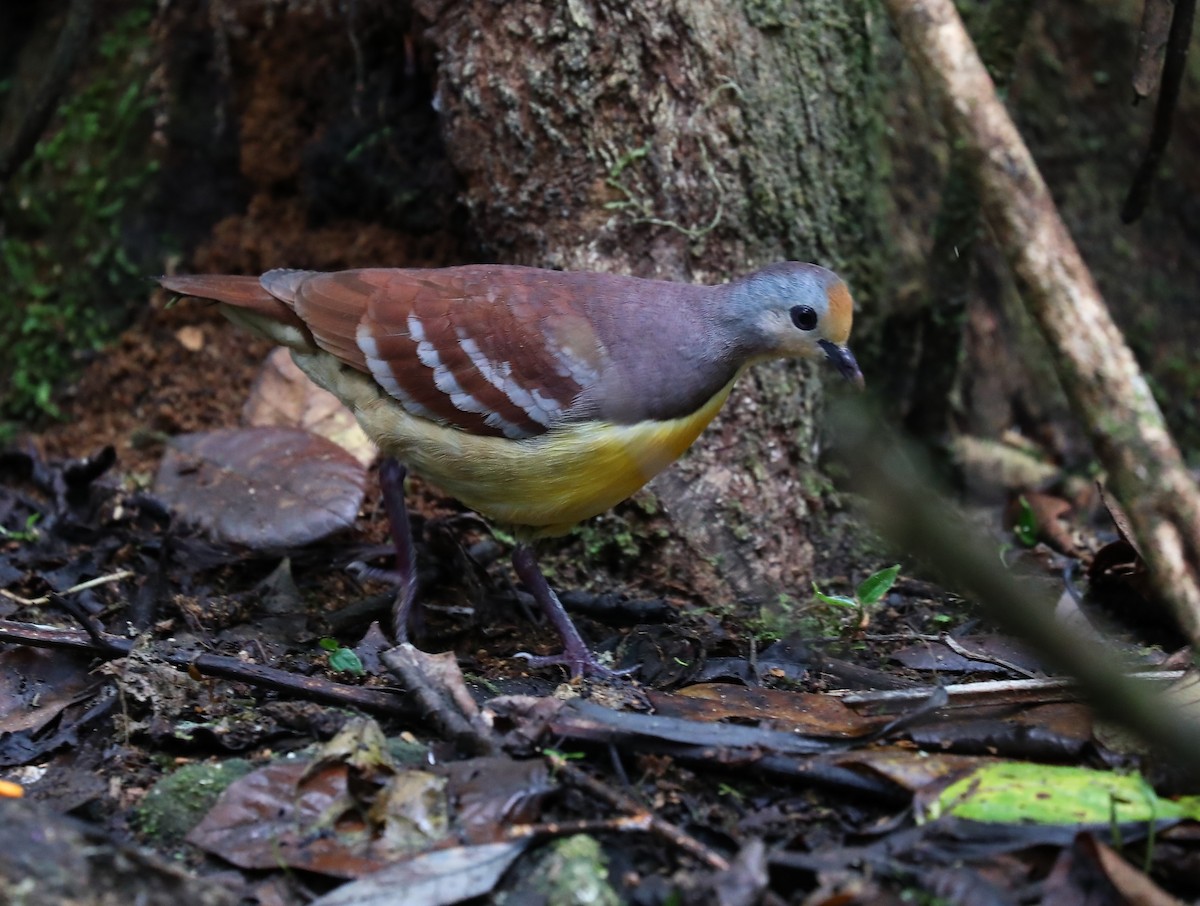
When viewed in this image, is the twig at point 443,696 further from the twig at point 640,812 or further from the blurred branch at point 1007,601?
the blurred branch at point 1007,601

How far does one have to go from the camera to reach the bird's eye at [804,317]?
438 cm

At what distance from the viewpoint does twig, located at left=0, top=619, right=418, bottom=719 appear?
341 cm

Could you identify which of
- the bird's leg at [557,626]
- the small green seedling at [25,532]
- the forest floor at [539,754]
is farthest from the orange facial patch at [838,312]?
the small green seedling at [25,532]

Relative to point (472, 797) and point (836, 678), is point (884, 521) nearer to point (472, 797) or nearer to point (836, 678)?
point (472, 797)

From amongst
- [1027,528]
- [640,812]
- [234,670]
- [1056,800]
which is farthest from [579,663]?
[1027,528]

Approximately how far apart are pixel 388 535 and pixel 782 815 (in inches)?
107

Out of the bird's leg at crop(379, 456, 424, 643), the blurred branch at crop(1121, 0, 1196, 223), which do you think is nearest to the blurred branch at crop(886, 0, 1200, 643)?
the blurred branch at crop(1121, 0, 1196, 223)

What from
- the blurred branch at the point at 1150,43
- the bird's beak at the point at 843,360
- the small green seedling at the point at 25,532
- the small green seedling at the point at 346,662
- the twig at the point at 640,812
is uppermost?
the blurred branch at the point at 1150,43

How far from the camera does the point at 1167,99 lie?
15.8 feet

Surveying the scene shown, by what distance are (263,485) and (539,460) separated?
1420 millimetres

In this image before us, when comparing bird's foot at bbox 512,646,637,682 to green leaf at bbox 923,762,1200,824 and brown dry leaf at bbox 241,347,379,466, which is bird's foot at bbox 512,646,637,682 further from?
brown dry leaf at bbox 241,347,379,466

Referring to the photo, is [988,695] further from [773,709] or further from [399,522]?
[399,522]

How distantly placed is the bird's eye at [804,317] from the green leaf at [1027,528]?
5.87 ft

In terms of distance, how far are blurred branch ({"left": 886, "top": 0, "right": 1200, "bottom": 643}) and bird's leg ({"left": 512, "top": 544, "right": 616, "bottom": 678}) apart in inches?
71.4
